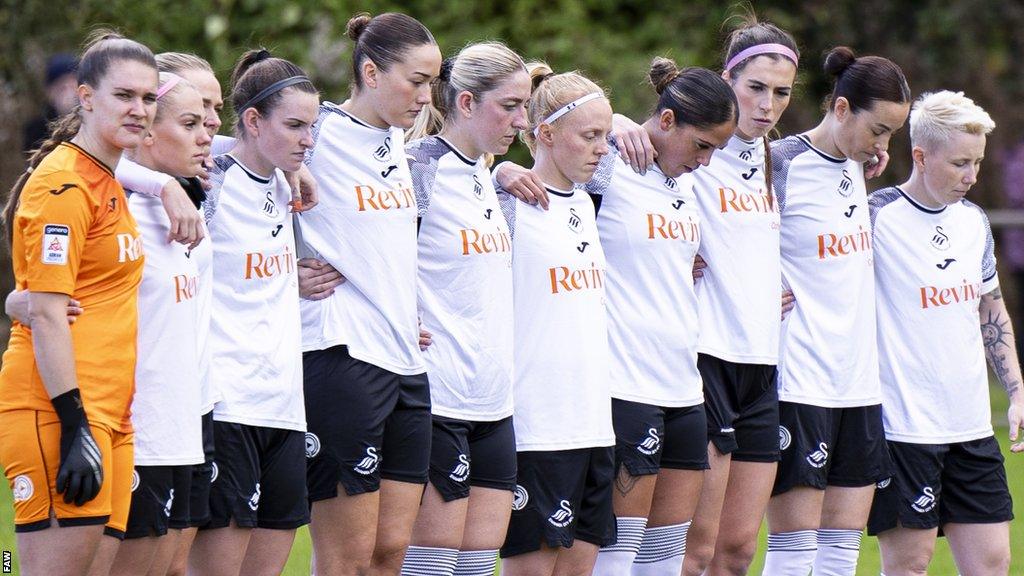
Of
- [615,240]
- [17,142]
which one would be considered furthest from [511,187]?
[17,142]

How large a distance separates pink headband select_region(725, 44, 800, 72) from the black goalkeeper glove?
9.86 ft

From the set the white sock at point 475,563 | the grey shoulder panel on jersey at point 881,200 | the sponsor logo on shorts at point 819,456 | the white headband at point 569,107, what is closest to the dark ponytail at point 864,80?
the grey shoulder panel on jersey at point 881,200

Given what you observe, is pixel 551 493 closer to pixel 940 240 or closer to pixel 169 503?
pixel 169 503

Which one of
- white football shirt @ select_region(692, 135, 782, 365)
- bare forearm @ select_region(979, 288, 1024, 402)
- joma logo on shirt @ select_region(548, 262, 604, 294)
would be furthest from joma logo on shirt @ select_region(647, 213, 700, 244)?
bare forearm @ select_region(979, 288, 1024, 402)

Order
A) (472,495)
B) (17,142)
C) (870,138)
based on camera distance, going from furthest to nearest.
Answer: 1. (17,142)
2. (870,138)
3. (472,495)

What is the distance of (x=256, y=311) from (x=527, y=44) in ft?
27.1

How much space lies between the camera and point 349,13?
12484 mm

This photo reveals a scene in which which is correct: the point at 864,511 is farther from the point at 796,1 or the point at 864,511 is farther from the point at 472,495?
the point at 796,1

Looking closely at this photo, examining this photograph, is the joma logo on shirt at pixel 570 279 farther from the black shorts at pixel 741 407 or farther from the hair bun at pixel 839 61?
the hair bun at pixel 839 61

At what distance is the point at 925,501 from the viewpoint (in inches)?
237

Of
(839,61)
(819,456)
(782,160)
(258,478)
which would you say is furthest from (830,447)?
(258,478)

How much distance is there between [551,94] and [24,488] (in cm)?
233

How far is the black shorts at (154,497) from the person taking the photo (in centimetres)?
436

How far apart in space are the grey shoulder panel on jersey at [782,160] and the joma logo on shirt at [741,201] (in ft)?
0.59
